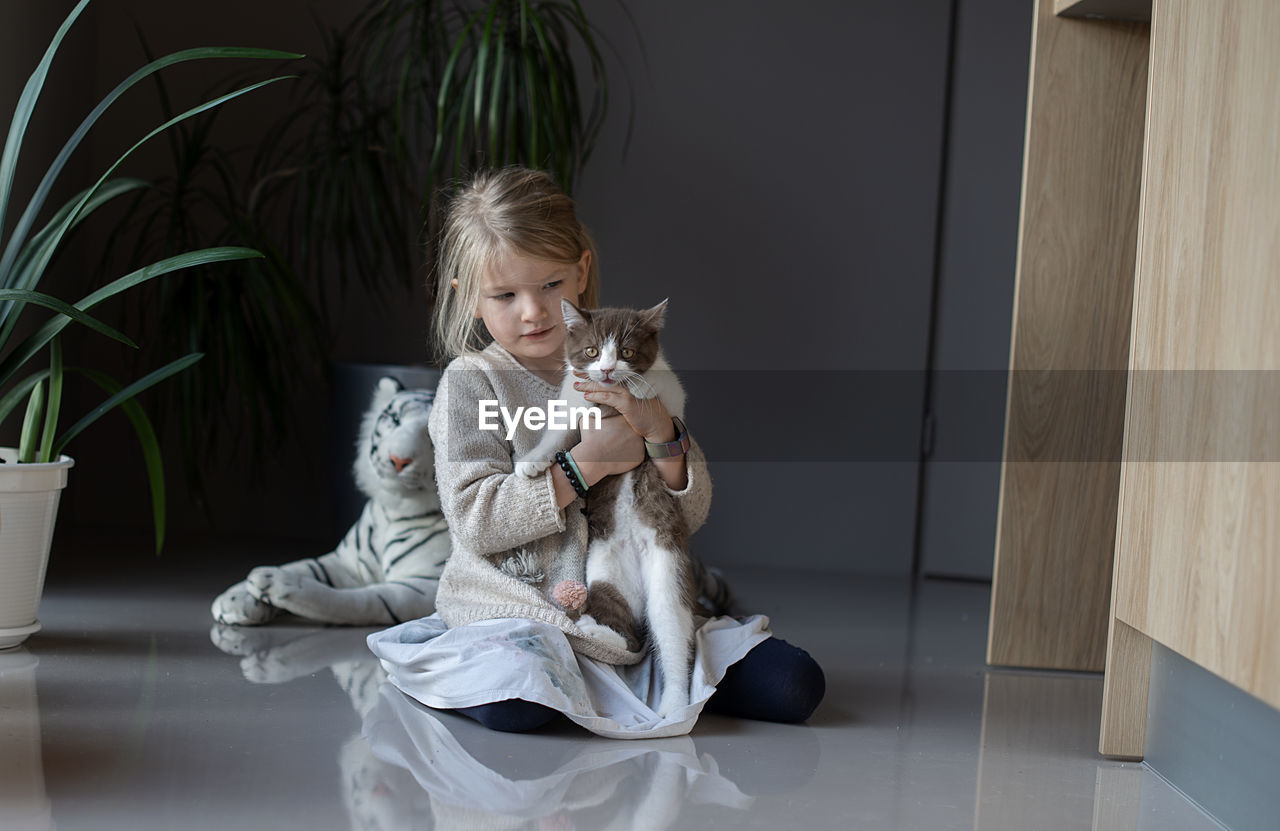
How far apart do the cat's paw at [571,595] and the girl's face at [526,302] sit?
13.3 inches

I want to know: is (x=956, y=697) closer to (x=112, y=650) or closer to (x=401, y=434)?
(x=401, y=434)

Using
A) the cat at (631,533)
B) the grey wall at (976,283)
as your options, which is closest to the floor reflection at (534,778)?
the cat at (631,533)

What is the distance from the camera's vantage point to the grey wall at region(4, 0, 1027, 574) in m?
2.71

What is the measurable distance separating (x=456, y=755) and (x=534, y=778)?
121 mm

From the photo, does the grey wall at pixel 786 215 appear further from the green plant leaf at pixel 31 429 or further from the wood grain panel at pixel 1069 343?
the green plant leaf at pixel 31 429

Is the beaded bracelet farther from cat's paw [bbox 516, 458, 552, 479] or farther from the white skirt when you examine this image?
the white skirt

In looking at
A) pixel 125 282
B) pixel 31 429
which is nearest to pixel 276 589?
pixel 31 429

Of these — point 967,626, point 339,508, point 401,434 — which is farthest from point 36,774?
point 967,626

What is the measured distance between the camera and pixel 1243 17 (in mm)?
1172

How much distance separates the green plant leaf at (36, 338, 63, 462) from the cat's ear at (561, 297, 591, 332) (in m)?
0.77

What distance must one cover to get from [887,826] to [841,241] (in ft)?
5.88

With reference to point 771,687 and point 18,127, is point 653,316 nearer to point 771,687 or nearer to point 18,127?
point 771,687

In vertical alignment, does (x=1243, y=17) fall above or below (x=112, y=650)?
above

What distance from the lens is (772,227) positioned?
9.00ft
